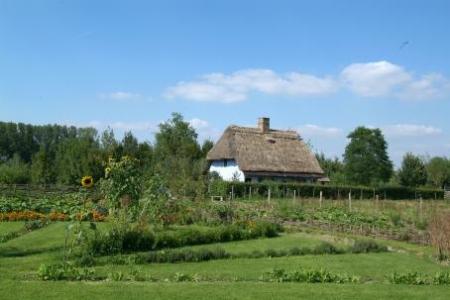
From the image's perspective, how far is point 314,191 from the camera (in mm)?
46344

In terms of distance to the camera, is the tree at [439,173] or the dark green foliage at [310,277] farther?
the tree at [439,173]

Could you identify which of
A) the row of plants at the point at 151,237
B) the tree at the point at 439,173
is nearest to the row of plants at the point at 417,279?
the row of plants at the point at 151,237

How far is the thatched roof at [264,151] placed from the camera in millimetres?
54375

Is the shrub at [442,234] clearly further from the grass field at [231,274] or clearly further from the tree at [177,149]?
the tree at [177,149]

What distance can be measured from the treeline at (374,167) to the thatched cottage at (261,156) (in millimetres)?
7878

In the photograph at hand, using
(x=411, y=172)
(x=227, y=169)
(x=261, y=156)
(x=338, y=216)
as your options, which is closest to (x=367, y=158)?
(x=411, y=172)

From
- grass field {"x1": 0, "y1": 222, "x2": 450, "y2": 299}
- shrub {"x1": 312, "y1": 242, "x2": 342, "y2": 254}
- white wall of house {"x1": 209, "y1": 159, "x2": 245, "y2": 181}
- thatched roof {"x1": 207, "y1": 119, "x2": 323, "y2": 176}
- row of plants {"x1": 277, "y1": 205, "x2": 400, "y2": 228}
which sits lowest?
grass field {"x1": 0, "y1": 222, "x2": 450, "y2": 299}

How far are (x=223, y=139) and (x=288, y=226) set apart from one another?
33.5 metres

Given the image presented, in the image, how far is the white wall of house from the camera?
5364 centimetres

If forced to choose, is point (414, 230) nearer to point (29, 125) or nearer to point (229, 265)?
point (229, 265)

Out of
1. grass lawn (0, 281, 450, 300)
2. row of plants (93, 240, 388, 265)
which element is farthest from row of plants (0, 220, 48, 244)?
grass lawn (0, 281, 450, 300)

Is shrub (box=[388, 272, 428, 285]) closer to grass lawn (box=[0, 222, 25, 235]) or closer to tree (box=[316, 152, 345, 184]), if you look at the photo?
grass lawn (box=[0, 222, 25, 235])

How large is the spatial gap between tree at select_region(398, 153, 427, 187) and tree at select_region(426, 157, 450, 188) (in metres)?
3.24

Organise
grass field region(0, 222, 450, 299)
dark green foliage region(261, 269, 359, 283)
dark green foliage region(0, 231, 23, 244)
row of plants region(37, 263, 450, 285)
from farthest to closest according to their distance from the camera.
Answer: dark green foliage region(0, 231, 23, 244) < dark green foliage region(261, 269, 359, 283) < row of plants region(37, 263, 450, 285) < grass field region(0, 222, 450, 299)
